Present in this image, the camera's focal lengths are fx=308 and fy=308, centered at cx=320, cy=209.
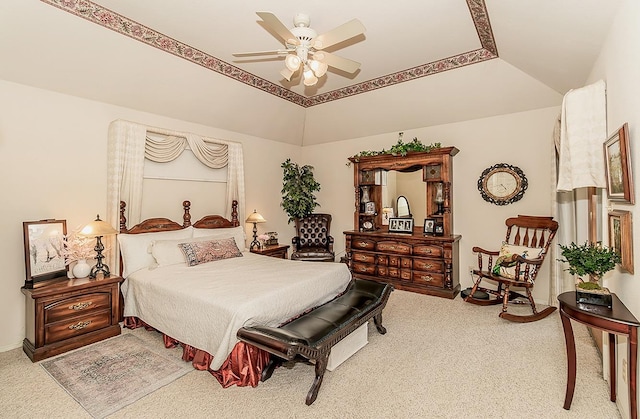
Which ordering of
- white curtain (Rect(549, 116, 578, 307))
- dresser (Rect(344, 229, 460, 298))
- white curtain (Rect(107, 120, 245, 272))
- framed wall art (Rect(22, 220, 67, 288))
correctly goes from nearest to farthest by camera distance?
framed wall art (Rect(22, 220, 67, 288)) < white curtain (Rect(107, 120, 245, 272)) < white curtain (Rect(549, 116, 578, 307)) < dresser (Rect(344, 229, 460, 298))

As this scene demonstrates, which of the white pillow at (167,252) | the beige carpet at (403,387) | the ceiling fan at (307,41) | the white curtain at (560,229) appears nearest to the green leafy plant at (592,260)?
the beige carpet at (403,387)

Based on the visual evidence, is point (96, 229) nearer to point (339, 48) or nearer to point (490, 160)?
point (339, 48)

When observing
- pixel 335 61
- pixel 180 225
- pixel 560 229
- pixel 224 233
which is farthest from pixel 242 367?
pixel 560 229

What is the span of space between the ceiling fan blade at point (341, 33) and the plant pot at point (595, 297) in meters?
2.39

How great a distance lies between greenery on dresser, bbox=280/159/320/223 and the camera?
19.8ft

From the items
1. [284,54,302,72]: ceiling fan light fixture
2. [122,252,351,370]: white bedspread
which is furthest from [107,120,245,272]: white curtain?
[284,54,302,72]: ceiling fan light fixture

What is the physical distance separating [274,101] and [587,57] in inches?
153

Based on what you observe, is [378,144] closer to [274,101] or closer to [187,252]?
Result: [274,101]

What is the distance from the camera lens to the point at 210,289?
9.28 ft

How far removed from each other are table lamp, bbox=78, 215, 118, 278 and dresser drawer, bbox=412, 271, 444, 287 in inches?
162

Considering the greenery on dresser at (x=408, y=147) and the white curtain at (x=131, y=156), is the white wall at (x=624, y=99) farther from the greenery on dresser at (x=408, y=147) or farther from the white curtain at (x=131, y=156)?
the white curtain at (x=131, y=156)

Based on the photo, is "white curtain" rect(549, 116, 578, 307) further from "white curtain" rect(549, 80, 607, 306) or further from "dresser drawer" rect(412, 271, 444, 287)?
"white curtain" rect(549, 80, 607, 306)

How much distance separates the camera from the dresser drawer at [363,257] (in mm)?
5250

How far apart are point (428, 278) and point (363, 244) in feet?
3.95
